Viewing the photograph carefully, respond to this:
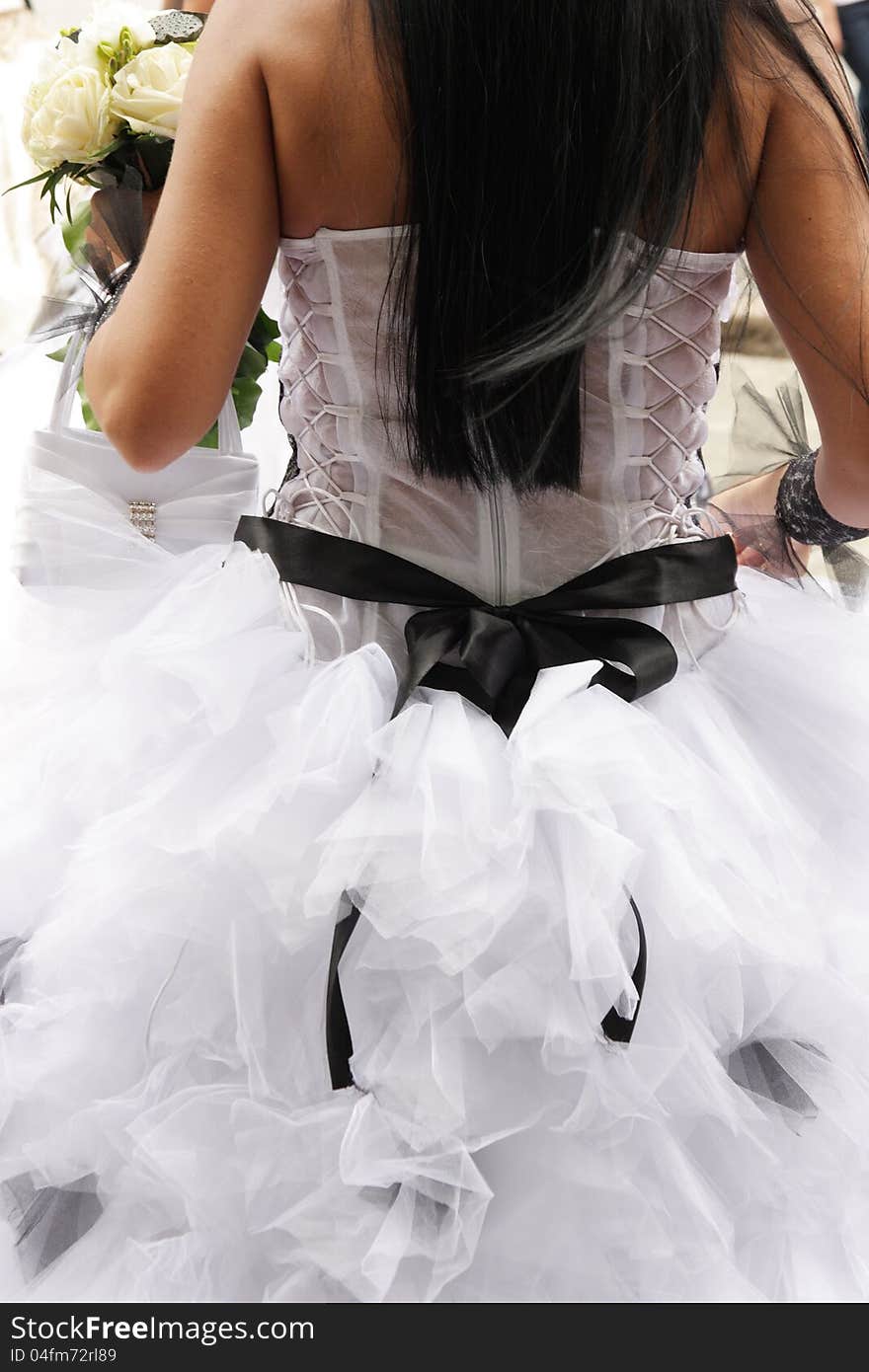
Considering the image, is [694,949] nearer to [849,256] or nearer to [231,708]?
[231,708]

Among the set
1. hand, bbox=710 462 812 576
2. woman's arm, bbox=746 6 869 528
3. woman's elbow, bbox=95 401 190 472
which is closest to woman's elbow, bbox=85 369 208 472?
woman's elbow, bbox=95 401 190 472

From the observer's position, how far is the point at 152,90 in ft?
2.84

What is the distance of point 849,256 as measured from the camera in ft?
2.24

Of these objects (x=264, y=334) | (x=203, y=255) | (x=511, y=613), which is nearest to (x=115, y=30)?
(x=264, y=334)

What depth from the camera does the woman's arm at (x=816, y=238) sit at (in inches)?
26.4

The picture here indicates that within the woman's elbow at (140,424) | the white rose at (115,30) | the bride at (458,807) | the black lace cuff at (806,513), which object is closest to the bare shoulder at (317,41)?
the bride at (458,807)

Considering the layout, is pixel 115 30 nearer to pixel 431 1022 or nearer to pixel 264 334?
pixel 264 334

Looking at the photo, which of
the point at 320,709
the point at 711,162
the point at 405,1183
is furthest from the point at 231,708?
the point at 711,162

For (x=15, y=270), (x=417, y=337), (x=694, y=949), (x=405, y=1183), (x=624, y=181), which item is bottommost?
(x=15, y=270)

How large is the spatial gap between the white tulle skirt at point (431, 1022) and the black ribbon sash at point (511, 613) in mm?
29

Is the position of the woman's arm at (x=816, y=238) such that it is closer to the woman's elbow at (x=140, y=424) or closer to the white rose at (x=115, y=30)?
the woman's elbow at (x=140, y=424)

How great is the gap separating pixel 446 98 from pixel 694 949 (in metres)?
0.50

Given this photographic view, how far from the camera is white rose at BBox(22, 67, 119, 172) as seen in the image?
875mm

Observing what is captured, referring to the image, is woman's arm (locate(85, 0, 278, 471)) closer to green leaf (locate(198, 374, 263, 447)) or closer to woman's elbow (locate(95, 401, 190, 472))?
woman's elbow (locate(95, 401, 190, 472))
